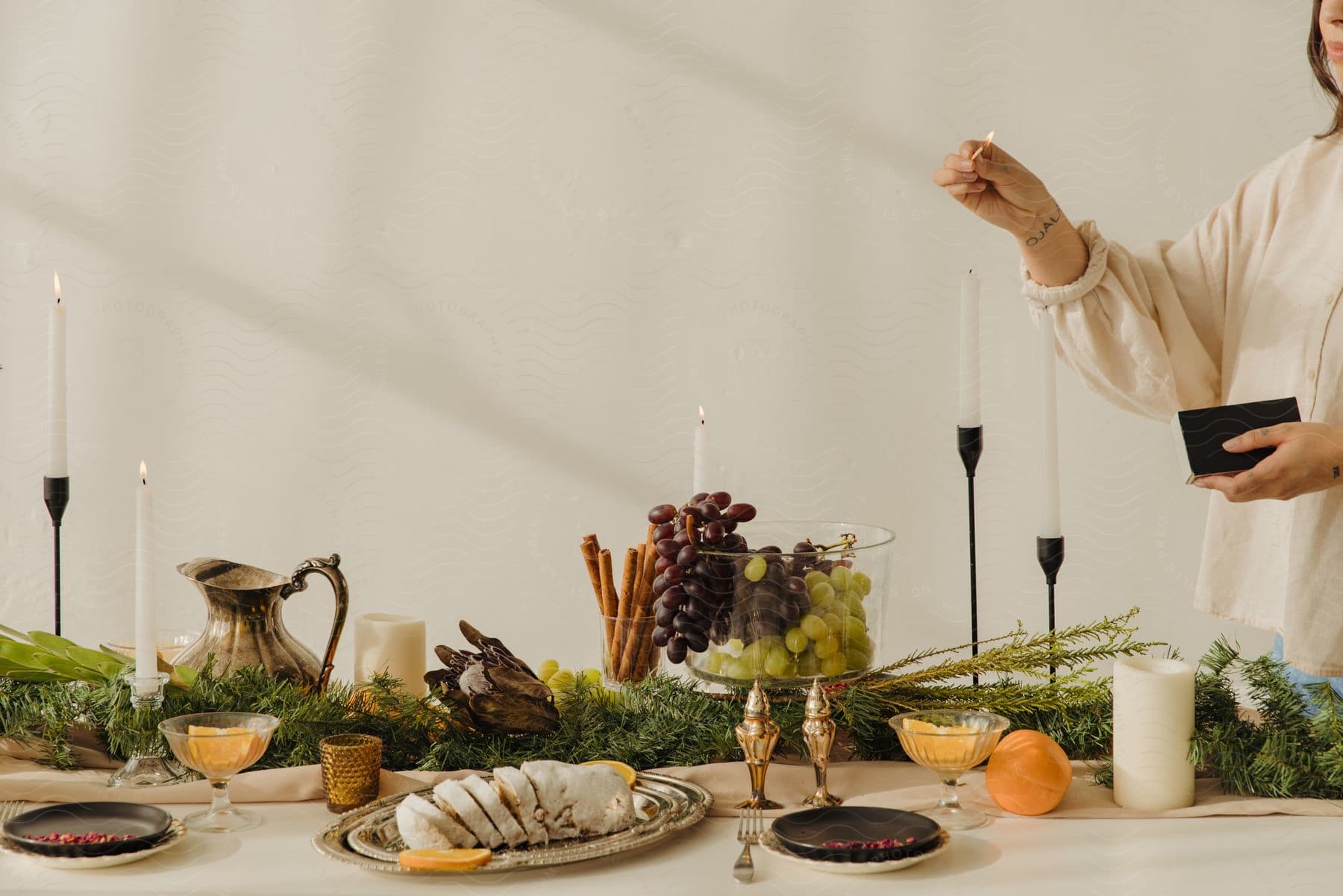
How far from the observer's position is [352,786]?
103 cm

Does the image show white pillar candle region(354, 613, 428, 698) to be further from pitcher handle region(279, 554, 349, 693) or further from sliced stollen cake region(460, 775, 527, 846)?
sliced stollen cake region(460, 775, 527, 846)

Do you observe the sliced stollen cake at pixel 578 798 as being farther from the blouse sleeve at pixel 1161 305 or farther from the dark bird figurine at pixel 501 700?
the blouse sleeve at pixel 1161 305

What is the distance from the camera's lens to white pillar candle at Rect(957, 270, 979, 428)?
4.80ft

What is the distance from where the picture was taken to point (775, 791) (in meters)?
1.07

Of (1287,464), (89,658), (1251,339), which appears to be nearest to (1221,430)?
(1287,464)

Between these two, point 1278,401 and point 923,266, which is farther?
point 923,266

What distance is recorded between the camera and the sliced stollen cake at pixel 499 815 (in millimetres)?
904

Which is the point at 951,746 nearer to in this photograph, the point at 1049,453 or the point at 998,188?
the point at 1049,453

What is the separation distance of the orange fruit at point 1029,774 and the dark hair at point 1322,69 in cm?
84

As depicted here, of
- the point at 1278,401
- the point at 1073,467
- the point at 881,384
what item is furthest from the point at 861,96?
the point at 1278,401

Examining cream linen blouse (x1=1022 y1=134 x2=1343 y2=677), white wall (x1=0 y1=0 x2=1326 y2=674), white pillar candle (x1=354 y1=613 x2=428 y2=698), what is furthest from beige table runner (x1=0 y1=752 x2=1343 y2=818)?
white wall (x1=0 y1=0 x2=1326 y2=674)

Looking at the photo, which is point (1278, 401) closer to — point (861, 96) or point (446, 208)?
point (861, 96)

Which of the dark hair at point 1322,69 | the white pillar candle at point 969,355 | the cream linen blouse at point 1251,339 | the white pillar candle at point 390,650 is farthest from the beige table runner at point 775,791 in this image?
the dark hair at point 1322,69

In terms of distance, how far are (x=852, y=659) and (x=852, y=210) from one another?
68.8 inches
